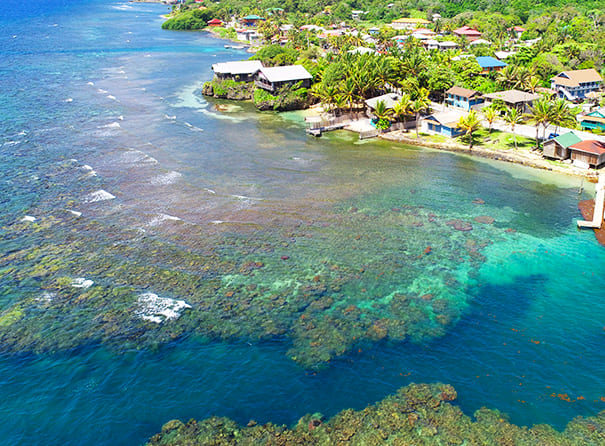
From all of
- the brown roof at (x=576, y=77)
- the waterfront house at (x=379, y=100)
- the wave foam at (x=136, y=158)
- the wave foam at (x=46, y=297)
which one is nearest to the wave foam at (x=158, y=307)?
the wave foam at (x=46, y=297)

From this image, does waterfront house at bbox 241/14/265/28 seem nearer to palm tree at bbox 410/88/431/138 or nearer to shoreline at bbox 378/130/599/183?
palm tree at bbox 410/88/431/138

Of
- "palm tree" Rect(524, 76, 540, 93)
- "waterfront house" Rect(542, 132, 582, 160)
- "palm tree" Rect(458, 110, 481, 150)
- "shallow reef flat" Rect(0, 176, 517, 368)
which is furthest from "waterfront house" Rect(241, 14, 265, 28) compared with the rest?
"shallow reef flat" Rect(0, 176, 517, 368)

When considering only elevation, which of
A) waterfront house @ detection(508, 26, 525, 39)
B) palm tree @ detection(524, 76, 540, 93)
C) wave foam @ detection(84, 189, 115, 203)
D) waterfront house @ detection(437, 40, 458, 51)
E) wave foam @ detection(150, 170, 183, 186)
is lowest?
wave foam @ detection(84, 189, 115, 203)

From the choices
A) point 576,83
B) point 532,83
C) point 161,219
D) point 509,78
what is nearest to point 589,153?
point 532,83

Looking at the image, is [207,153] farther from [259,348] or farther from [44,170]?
[259,348]

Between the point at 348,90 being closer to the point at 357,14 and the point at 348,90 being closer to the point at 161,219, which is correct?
the point at 161,219

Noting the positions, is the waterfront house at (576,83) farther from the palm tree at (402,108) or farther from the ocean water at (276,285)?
the ocean water at (276,285)
